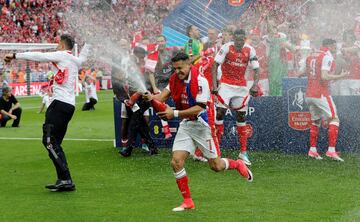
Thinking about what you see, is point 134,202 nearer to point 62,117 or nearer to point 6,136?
point 62,117

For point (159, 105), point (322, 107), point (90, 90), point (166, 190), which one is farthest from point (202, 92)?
point (90, 90)

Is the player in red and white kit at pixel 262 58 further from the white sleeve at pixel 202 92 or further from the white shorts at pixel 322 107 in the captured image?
the white sleeve at pixel 202 92

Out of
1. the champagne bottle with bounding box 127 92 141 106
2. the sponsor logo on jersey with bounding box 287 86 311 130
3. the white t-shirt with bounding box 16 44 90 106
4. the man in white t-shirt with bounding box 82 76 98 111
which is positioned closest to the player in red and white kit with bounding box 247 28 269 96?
the sponsor logo on jersey with bounding box 287 86 311 130

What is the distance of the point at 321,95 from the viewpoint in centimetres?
1270

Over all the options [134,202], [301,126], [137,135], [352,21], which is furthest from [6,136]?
[352,21]

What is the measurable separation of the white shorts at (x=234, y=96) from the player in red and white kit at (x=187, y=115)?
340 centimetres

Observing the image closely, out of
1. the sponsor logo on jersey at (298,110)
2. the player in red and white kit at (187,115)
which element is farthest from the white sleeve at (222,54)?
the player in red and white kit at (187,115)

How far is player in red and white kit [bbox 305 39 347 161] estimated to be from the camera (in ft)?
41.1

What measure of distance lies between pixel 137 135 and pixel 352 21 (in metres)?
10.3

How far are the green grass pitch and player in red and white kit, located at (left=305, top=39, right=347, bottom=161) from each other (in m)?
0.39

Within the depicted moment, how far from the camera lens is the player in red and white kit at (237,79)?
12250 millimetres

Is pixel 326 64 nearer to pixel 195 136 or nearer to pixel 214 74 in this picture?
pixel 214 74

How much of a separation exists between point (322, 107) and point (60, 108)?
4.85m

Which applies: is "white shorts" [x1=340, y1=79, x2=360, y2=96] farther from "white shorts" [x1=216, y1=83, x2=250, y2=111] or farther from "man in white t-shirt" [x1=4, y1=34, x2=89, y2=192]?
"man in white t-shirt" [x1=4, y1=34, x2=89, y2=192]
